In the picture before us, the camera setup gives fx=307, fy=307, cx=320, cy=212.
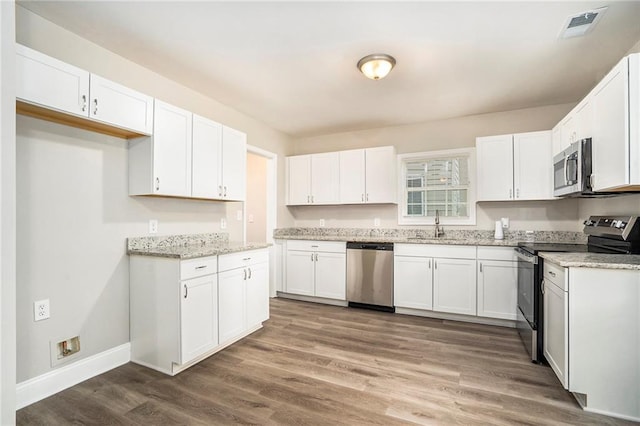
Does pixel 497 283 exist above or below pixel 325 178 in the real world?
below

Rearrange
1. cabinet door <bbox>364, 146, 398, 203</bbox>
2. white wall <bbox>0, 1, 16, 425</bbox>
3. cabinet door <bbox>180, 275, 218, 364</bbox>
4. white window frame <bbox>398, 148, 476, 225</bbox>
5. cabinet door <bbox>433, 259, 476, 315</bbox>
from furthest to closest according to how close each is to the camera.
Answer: cabinet door <bbox>364, 146, 398, 203</bbox> → white window frame <bbox>398, 148, 476, 225</bbox> → cabinet door <bbox>433, 259, 476, 315</bbox> → cabinet door <bbox>180, 275, 218, 364</bbox> → white wall <bbox>0, 1, 16, 425</bbox>

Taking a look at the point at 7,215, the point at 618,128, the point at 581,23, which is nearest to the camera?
the point at 7,215

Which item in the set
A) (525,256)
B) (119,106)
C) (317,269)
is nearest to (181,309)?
(119,106)

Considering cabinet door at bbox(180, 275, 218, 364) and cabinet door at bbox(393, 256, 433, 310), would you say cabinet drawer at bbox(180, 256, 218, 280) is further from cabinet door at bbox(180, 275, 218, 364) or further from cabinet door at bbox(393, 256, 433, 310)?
cabinet door at bbox(393, 256, 433, 310)

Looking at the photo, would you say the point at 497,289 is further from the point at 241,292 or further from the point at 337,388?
the point at 241,292

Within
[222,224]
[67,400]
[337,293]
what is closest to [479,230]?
[337,293]

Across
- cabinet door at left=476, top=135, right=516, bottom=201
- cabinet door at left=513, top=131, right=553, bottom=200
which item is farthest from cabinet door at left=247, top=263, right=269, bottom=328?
cabinet door at left=513, top=131, right=553, bottom=200

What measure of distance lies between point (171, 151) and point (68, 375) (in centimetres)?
182

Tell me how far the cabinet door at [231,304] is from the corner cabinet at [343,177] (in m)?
2.02

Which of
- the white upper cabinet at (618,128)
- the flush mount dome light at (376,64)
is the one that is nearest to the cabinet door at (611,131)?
the white upper cabinet at (618,128)

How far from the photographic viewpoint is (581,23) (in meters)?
2.13

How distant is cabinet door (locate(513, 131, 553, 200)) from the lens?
336cm

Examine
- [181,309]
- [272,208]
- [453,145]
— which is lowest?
[181,309]

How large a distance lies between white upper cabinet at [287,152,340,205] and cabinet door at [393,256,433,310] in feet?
4.55
